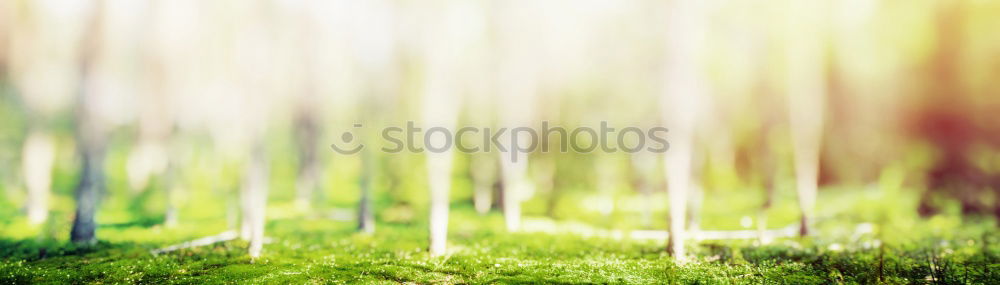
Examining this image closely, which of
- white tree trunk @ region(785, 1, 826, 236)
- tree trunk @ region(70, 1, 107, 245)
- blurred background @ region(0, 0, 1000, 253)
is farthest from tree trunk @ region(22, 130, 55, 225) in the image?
white tree trunk @ region(785, 1, 826, 236)

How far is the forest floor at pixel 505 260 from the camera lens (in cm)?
1070

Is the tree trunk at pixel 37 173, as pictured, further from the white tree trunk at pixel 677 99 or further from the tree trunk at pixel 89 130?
the white tree trunk at pixel 677 99

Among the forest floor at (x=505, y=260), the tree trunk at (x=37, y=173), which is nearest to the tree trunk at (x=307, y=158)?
the tree trunk at (x=37, y=173)

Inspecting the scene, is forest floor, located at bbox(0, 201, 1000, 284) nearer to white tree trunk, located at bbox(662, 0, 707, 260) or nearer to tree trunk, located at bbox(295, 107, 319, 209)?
white tree trunk, located at bbox(662, 0, 707, 260)

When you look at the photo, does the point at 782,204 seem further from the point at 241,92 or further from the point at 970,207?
the point at 241,92

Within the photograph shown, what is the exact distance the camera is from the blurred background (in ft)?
60.5

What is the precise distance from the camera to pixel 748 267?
11.5 metres

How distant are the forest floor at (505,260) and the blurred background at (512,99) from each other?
2255mm

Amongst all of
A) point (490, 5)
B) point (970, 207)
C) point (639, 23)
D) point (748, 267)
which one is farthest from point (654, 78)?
point (748, 267)

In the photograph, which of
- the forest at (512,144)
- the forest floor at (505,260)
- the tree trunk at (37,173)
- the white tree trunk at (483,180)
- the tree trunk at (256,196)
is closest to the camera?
the forest floor at (505,260)

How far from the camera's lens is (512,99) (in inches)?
877

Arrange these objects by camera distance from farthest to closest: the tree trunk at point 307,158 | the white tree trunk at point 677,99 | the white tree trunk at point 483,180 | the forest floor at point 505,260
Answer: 1. the tree trunk at point 307,158
2. the white tree trunk at point 483,180
3. the white tree trunk at point 677,99
4. the forest floor at point 505,260

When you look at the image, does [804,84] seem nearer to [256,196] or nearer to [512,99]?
[512,99]

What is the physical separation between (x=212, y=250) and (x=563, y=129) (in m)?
21.9
